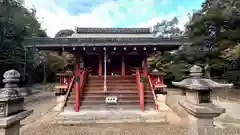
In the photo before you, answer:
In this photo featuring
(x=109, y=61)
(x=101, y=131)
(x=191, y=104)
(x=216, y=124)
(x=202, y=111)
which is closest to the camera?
(x=202, y=111)

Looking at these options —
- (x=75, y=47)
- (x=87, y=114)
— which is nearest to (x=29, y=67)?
(x=75, y=47)

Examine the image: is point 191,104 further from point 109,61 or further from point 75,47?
point 109,61

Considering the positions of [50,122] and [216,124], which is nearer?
[216,124]

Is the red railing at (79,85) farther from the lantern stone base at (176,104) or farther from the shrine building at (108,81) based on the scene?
the lantern stone base at (176,104)

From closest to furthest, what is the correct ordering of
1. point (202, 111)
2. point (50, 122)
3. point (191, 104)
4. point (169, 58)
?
point (202, 111), point (191, 104), point (50, 122), point (169, 58)

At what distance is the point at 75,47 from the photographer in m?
7.57

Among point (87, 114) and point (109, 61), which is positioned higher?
point (109, 61)

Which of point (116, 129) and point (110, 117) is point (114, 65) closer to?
point (110, 117)

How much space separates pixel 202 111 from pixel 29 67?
62.4 feet

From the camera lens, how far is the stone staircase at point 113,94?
750 cm

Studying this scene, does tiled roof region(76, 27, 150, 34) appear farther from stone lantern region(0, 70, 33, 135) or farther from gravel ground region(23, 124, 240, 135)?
stone lantern region(0, 70, 33, 135)

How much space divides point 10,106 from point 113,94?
5748 mm

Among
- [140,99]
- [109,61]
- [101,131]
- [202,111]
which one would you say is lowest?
[101,131]

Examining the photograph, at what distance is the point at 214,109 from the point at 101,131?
11.9 feet
